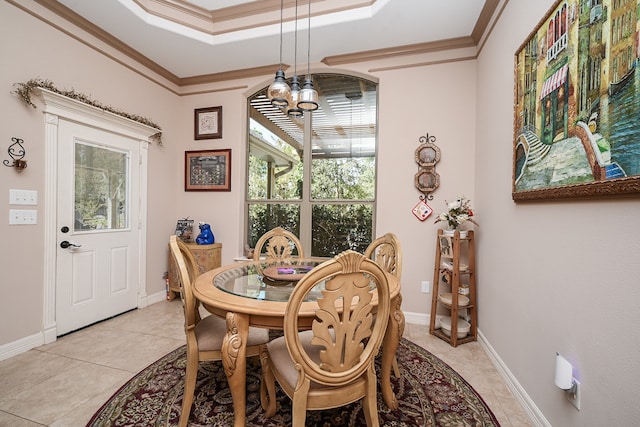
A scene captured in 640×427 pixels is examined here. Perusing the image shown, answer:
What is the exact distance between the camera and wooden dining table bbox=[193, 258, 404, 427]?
1.27m

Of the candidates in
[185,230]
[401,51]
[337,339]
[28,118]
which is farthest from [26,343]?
[401,51]

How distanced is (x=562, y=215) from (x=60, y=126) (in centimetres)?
384

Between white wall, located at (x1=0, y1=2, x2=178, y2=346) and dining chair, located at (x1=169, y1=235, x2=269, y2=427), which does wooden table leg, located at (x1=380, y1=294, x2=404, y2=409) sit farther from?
white wall, located at (x1=0, y1=2, x2=178, y2=346)

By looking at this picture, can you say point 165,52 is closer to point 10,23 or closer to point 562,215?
point 10,23

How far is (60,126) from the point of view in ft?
8.13

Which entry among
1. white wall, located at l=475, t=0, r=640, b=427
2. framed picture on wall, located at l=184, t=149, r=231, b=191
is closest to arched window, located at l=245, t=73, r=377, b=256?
framed picture on wall, located at l=184, t=149, r=231, b=191

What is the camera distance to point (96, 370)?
1986 mm

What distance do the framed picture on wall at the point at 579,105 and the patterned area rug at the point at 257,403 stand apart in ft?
4.36

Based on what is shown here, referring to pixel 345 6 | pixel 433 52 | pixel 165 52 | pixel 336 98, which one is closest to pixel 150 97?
pixel 165 52

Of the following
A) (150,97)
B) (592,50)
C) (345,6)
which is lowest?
(592,50)

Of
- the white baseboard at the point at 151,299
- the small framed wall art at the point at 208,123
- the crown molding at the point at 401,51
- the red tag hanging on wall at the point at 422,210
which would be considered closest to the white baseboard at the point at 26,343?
the white baseboard at the point at 151,299

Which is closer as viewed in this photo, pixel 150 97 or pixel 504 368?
pixel 504 368

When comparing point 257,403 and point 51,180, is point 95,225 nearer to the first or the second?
point 51,180

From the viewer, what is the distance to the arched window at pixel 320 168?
326 cm
